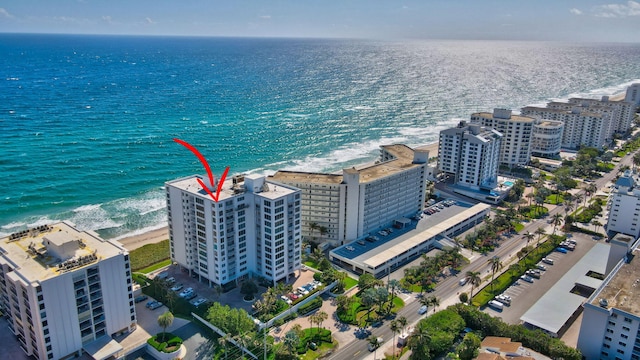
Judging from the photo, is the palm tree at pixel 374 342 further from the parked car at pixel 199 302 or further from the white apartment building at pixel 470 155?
the white apartment building at pixel 470 155

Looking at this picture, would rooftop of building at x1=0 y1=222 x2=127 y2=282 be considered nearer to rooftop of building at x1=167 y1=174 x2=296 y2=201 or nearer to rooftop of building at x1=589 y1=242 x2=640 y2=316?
rooftop of building at x1=167 y1=174 x2=296 y2=201

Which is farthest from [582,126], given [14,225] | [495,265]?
[14,225]

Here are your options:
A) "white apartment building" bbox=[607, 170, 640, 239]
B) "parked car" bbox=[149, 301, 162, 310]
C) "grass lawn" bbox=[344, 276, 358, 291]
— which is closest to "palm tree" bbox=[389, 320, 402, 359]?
"grass lawn" bbox=[344, 276, 358, 291]

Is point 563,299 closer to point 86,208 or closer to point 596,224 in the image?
point 596,224

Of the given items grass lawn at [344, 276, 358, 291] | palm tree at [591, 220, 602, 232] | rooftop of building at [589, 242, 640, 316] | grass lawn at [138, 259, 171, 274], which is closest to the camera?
rooftop of building at [589, 242, 640, 316]

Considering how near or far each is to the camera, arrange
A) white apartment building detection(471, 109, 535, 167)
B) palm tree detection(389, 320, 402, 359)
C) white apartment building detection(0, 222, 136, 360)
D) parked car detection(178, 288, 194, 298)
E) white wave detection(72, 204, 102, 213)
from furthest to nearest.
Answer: white apartment building detection(471, 109, 535, 167) < white wave detection(72, 204, 102, 213) < parked car detection(178, 288, 194, 298) < palm tree detection(389, 320, 402, 359) < white apartment building detection(0, 222, 136, 360)

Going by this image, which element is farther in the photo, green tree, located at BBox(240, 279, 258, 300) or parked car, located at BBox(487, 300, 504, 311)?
parked car, located at BBox(487, 300, 504, 311)
